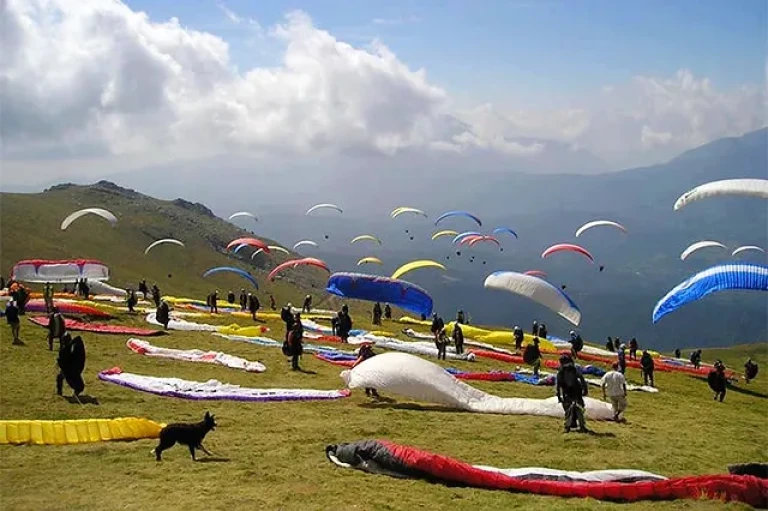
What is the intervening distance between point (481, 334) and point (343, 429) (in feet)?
102

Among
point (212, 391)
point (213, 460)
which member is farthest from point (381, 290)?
point (213, 460)

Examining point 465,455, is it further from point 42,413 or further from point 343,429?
point 42,413

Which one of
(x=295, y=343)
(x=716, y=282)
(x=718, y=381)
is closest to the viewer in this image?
(x=716, y=282)

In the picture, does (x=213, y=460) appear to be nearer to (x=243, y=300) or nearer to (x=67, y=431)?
(x=67, y=431)

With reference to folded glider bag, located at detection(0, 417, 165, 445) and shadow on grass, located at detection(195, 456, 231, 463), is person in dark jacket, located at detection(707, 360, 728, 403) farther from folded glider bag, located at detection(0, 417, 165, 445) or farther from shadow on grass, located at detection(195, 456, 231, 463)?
folded glider bag, located at detection(0, 417, 165, 445)

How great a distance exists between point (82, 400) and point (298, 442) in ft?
25.2

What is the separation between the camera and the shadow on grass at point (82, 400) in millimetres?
20000

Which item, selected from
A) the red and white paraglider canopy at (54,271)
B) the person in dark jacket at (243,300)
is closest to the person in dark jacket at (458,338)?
the red and white paraglider canopy at (54,271)

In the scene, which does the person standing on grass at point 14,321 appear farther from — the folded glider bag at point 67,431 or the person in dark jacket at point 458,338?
the person in dark jacket at point 458,338

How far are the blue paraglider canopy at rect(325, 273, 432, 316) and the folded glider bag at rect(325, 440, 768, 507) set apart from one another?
1903 centimetres

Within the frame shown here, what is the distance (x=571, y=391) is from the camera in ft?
59.8

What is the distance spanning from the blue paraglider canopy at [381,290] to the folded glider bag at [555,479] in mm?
19030

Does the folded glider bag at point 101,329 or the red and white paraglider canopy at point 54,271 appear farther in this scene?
the red and white paraglider canopy at point 54,271

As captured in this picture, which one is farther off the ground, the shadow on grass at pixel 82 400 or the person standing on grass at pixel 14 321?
the person standing on grass at pixel 14 321
